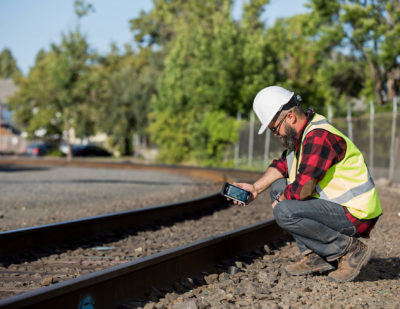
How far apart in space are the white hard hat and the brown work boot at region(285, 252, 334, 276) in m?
1.31

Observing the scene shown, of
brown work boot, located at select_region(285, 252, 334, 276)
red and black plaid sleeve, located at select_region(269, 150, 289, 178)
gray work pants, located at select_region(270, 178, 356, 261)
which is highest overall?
red and black plaid sleeve, located at select_region(269, 150, 289, 178)

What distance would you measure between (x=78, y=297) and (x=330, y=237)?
2.08 metres

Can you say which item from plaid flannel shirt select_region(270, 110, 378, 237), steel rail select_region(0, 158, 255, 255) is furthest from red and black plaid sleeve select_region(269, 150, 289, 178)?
steel rail select_region(0, 158, 255, 255)

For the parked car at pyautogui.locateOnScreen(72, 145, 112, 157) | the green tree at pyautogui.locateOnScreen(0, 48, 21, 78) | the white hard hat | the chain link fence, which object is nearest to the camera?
the white hard hat

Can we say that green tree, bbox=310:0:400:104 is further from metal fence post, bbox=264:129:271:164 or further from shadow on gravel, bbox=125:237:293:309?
shadow on gravel, bbox=125:237:293:309

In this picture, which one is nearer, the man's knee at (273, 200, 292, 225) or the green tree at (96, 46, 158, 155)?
the man's knee at (273, 200, 292, 225)

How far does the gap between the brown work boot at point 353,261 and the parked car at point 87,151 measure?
167 feet

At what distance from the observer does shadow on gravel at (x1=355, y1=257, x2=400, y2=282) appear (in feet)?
15.7

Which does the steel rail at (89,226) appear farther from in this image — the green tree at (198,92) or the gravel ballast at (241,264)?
the green tree at (198,92)

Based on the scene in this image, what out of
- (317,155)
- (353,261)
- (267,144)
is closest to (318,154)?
(317,155)

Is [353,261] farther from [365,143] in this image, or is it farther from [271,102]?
[365,143]

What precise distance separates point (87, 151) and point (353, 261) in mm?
51841

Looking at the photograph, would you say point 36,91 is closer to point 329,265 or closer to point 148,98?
point 148,98

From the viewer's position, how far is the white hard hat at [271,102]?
13.6 ft
